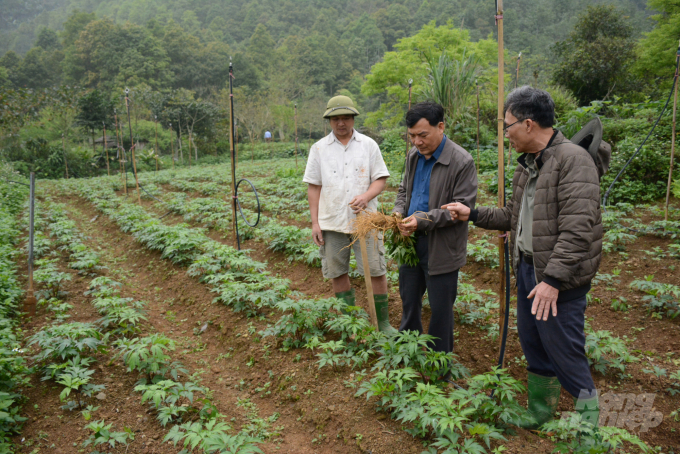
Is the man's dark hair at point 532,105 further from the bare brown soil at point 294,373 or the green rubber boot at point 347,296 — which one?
the green rubber boot at point 347,296

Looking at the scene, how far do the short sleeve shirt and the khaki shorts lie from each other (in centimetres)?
12

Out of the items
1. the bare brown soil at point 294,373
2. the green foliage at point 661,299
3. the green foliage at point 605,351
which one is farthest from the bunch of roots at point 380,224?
the green foliage at point 661,299

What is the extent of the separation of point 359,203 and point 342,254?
19.7 inches

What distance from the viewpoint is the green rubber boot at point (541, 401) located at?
93.3 inches

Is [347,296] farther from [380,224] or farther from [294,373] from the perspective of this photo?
[380,224]

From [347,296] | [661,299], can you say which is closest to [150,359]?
[347,296]

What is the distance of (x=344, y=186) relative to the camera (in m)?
3.39

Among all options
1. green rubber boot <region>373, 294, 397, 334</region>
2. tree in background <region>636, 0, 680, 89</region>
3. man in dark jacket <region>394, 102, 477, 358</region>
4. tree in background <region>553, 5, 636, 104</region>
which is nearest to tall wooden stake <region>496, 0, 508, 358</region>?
man in dark jacket <region>394, 102, 477, 358</region>

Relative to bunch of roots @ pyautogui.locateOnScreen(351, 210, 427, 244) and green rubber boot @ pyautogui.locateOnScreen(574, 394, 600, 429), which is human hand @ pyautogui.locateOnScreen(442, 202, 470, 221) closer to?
bunch of roots @ pyautogui.locateOnScreen(351, 210, 427, 244)

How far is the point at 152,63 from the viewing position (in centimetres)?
4247

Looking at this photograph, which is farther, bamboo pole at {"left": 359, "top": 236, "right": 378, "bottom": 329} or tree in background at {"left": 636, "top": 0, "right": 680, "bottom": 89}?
tree in background at {"left": 636, "top": 0, "right": 680, "bottom": 89}

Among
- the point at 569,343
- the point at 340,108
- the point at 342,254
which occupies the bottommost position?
the point at 569,343

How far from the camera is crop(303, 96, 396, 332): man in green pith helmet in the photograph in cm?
337

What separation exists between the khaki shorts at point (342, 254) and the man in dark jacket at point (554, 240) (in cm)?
128
